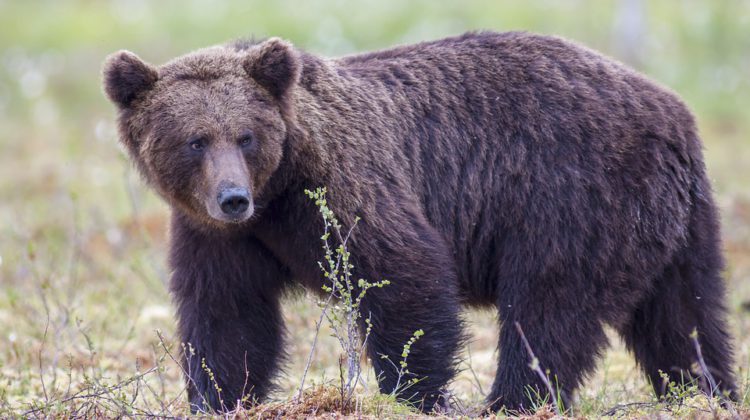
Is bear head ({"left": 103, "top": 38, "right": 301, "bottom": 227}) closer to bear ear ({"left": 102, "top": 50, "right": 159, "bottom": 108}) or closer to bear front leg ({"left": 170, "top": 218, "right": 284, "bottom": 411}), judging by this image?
bear ear ({"left": 102, "top": 50, "right": 159, "bottom": 108})

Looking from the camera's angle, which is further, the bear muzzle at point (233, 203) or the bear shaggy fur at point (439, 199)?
the bear shaggy fur at point (439, 199)

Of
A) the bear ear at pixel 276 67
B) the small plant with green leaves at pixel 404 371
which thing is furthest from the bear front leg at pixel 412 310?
the bear ear at pixel 276 67

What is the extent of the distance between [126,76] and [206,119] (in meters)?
0.55

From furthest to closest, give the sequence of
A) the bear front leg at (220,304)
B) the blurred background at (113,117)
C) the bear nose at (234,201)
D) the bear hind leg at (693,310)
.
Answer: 1. the blurred background at (113,117)
2. the bear hind leg at (693,310)
3. the bear front leg at (220,304)
4. the bear nose at (234,201)

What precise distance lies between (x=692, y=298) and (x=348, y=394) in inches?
98.6

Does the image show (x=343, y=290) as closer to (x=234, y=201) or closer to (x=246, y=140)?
(x=234, y=201)

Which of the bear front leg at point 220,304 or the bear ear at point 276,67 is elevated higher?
the bear ear at point 276,67

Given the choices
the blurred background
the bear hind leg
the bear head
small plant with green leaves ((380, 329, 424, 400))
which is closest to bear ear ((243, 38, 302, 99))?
the bear head

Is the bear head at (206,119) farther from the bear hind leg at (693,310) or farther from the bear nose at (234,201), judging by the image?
the bear hind leg at (693,310)

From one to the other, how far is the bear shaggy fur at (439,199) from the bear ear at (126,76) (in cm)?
1

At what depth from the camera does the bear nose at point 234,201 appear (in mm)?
5602

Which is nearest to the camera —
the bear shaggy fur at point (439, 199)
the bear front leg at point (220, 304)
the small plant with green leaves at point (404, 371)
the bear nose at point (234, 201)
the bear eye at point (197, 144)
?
the bear nose at point (234, 201)

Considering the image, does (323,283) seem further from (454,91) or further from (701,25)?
(701,25)

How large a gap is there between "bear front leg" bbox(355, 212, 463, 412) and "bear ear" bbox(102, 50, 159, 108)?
5.04ft
